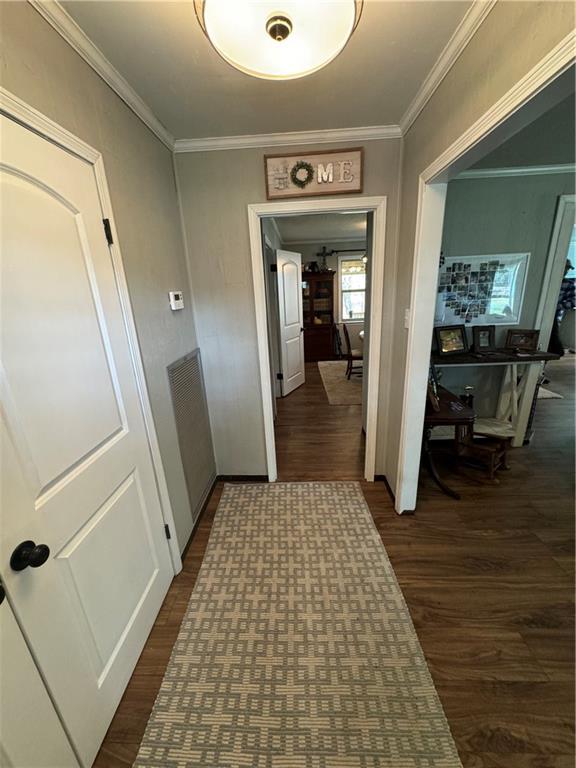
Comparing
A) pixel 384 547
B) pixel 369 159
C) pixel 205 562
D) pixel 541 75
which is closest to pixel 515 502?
pixel 384 547

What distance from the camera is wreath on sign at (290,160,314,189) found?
1822mm

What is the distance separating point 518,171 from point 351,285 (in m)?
4.13

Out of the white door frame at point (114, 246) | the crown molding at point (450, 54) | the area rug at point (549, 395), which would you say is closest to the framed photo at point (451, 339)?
the crown molding at point (450, 54)

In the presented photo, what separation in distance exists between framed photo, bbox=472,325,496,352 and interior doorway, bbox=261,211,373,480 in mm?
1026

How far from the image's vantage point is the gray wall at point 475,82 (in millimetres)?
787

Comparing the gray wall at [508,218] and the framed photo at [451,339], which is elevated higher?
the gray wall at [508,218]

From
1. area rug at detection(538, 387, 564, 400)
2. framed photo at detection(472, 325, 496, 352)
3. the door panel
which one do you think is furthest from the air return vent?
area rug at detection(538, 387, 564, 400)

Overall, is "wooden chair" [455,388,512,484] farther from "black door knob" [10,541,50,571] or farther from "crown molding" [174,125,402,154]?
"black door knob" [10,541,50,571]

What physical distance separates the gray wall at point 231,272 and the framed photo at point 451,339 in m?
0.87

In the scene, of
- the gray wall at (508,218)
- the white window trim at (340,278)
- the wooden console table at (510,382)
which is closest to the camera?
the gray wall at (508,218)

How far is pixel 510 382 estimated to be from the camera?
8.84 ft

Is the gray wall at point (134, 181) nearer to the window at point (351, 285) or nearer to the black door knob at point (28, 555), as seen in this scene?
the black door knob at point (28, 555)

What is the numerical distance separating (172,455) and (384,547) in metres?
1.42

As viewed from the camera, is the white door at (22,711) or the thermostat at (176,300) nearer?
the white door at (22,711)
